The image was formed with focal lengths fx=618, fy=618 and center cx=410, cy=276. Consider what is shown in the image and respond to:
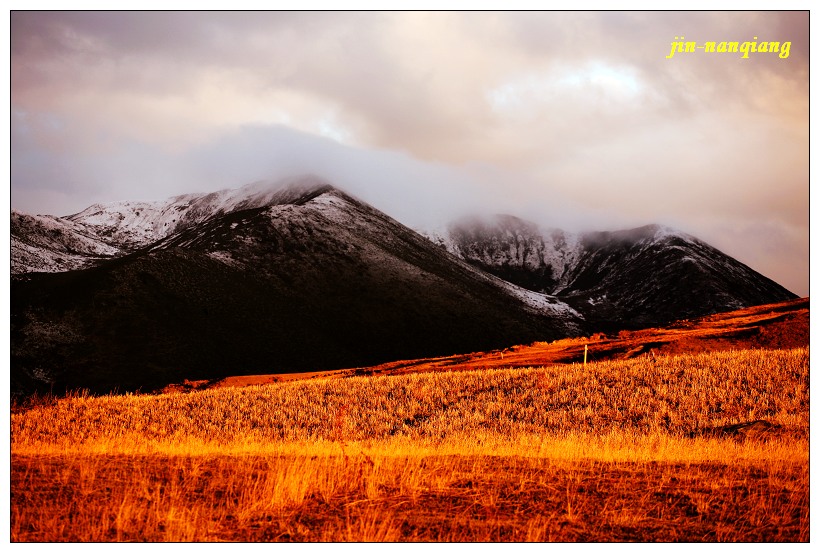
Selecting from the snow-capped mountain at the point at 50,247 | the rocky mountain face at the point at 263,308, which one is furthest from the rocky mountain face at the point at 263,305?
the snow-capped mountain at the point at 50,247

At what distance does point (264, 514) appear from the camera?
852cm

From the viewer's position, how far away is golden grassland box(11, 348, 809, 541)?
8.21 metres

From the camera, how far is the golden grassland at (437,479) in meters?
8.21

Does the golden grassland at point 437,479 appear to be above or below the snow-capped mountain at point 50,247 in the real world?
below

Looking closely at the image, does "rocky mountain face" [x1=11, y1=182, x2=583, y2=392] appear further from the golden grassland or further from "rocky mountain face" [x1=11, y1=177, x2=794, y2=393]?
the golden grassland

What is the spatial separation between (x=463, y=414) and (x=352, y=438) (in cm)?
570

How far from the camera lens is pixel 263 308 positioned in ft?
365

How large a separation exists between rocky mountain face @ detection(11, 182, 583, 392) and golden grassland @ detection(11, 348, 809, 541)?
5330cm

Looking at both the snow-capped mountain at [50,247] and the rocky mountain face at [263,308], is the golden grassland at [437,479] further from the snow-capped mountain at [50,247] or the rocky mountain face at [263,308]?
the snow-capped mountain at [50,247]

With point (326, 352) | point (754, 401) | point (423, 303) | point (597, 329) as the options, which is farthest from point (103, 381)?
point (597, 329)

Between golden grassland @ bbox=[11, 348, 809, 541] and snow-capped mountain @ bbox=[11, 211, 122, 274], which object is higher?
snow-capped mountain @ bbox=[11, 211, 122, 274]

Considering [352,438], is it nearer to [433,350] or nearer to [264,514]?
[264,514]

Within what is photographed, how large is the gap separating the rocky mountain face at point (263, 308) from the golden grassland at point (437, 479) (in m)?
53.3

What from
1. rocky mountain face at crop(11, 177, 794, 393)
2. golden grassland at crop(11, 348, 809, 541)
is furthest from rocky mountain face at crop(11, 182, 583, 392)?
golden grassland at crop(11, 348, 809, 541)
